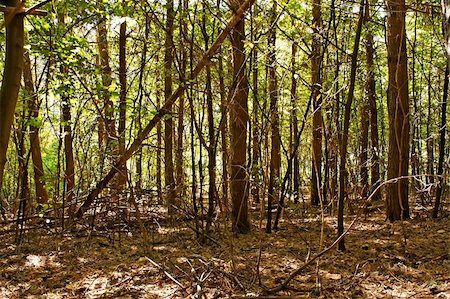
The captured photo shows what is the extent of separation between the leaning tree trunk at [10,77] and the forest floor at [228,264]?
2555 millimetres

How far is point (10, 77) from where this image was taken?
4.79ft

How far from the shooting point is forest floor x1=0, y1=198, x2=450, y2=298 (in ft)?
15.2

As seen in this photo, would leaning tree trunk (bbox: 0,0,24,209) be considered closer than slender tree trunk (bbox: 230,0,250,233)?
Yes

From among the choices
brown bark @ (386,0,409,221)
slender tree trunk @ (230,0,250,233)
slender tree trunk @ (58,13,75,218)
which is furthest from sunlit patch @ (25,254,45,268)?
brown bark @ (386,0,409,221)

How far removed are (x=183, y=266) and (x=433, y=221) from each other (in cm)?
456

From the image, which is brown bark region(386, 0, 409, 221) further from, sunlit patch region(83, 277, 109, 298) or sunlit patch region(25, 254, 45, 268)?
sunlit patch region(25, 254, 45, 268)

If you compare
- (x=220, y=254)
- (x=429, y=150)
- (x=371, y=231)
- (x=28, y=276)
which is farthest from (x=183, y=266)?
(x=429, y=150)

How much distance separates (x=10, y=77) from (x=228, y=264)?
4.41 m

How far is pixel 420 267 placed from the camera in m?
5.22

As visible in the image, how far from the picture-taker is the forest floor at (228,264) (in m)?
4.62

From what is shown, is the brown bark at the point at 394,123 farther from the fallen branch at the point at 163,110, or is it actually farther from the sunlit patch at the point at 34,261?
the sunlit patch at the point at 34,261

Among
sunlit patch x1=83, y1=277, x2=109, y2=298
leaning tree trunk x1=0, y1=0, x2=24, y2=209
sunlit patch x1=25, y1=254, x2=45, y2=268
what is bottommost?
sunlit patch x1=83, y1=277, x2=109, y2=298

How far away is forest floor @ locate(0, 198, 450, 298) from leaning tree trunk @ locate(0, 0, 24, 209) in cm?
255

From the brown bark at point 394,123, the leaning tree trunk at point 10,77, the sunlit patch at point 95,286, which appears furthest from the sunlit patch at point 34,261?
the brown bark at point 394,123
